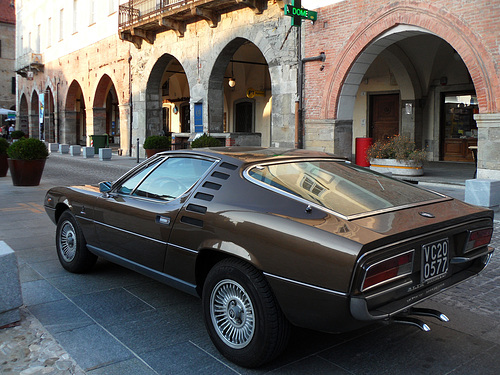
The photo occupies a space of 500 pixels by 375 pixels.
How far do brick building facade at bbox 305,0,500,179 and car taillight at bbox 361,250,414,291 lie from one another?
9187mm

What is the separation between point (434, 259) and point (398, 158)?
11.6 meters

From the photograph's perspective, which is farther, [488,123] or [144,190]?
[488,123]

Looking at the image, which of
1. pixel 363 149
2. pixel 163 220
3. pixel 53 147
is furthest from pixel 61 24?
pixel 163 220

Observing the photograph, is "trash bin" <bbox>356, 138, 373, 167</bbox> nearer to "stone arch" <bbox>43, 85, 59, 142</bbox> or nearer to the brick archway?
the brick archway

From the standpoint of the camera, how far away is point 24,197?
36.3 feet

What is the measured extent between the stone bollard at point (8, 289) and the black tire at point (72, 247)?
1194mm

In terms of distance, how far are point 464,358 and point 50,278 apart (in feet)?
12.5

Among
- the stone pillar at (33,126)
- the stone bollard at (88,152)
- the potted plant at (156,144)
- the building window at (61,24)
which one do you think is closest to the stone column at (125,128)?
the stone bollard at (88,152)

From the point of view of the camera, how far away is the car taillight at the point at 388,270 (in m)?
2.77

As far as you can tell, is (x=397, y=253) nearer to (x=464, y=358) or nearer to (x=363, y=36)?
(x=464, y=358)

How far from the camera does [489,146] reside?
1111 centimetres

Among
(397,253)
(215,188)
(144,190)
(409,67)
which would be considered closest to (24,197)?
(144,190)

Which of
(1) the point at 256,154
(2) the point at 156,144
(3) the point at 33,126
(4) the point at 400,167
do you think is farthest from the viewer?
(3) the point at 33,126

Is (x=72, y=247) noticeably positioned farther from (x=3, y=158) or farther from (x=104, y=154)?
(x=104, y=154)
